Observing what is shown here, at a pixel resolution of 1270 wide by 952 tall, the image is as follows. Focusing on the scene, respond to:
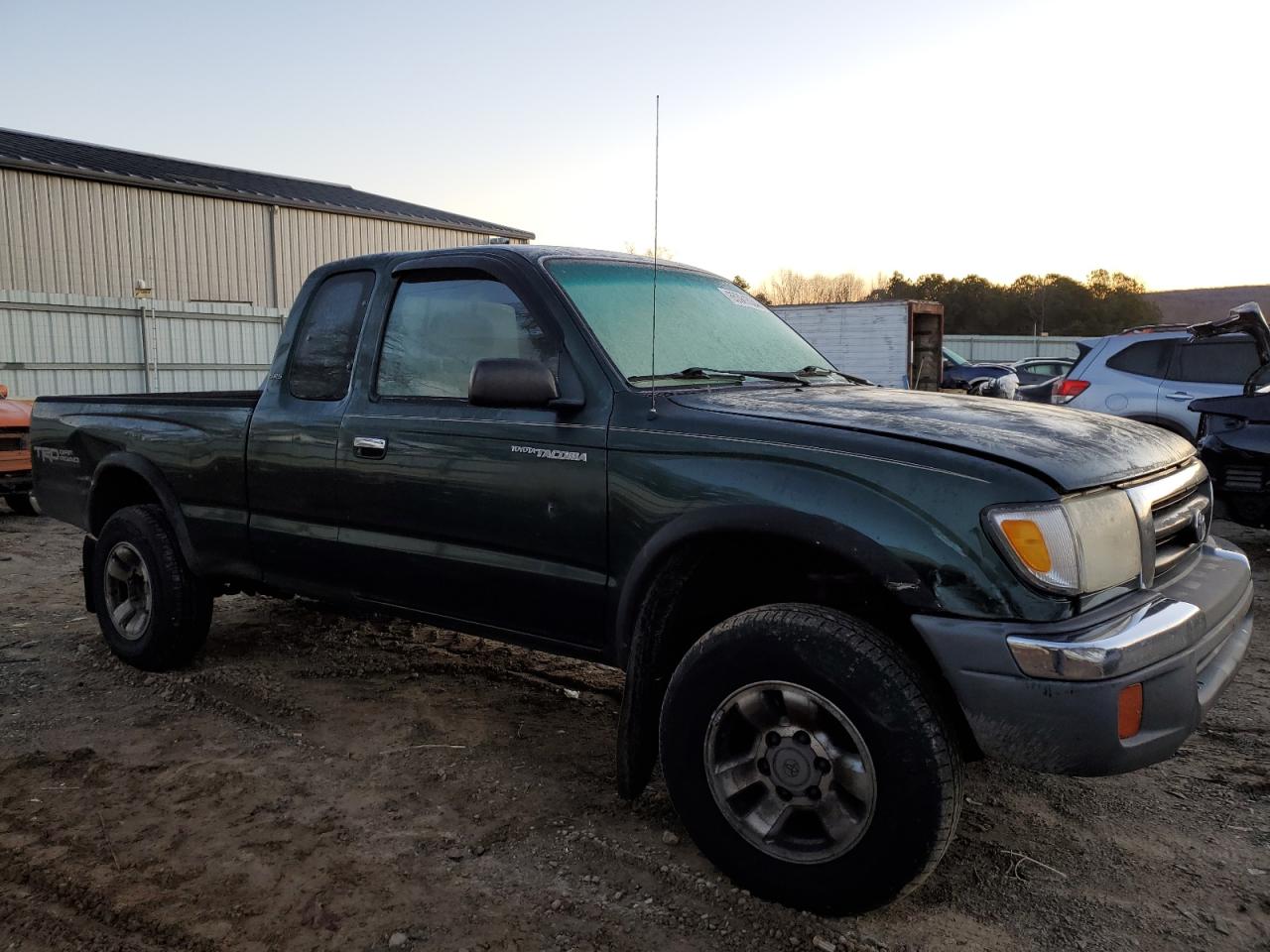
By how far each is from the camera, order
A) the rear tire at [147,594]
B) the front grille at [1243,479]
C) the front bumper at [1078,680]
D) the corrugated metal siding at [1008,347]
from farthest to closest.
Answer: the corrugated metal siding at [1008,347] → the front grille at [1243,479] → the rear tire at [147,594] → the front bumper at [1078,680]

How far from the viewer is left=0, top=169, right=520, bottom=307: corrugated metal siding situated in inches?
772

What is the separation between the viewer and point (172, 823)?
315 cm

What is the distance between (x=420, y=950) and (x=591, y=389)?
1.68 meters

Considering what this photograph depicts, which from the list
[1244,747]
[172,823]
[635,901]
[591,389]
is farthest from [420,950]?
[1244,747]

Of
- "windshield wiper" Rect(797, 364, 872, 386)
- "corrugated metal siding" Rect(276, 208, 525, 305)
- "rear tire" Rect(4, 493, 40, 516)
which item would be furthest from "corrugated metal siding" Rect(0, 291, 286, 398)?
"windshield wiper" Rect(797, 364, 872, 386)

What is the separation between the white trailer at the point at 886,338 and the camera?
20391 mm

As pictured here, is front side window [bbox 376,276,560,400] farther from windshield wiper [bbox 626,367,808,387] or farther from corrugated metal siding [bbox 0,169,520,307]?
corrugated metal siding [bbox 0,169,520,307]

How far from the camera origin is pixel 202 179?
2306cm

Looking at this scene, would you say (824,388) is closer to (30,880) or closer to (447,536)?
(447,536)

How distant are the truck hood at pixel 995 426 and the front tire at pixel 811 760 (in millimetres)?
565

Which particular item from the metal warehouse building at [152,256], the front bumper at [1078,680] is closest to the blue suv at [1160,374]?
the front bumper at [1078,680]

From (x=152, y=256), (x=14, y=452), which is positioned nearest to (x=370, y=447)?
(x=14, y=452)

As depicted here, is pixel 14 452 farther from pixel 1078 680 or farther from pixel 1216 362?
pixel 1216 362

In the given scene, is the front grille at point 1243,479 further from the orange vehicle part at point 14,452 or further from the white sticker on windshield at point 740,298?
the orange vehicle part at point 14,452
